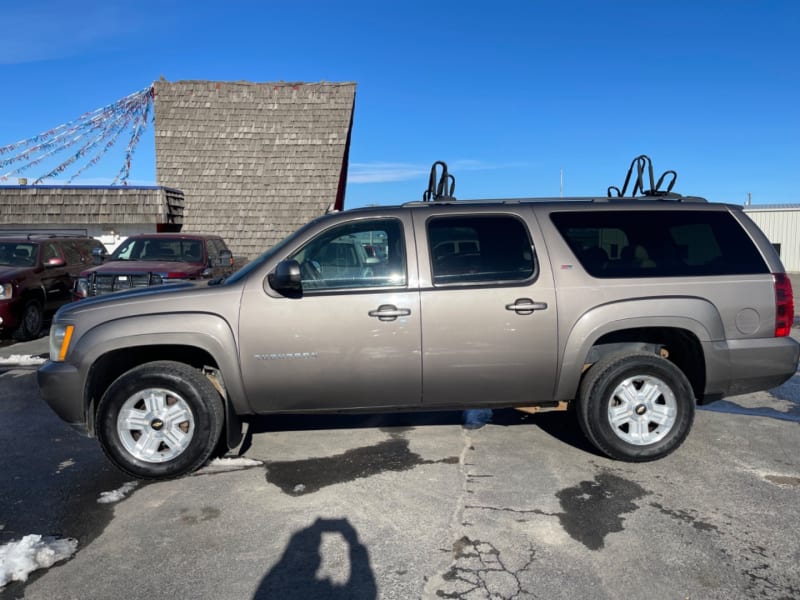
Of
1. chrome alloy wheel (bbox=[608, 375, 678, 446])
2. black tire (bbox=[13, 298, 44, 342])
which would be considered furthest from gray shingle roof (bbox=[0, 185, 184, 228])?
chrome alloy wheel (bbox=[608, 375, 678, 446])

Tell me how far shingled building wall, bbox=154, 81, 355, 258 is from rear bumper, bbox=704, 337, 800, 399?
1461cm

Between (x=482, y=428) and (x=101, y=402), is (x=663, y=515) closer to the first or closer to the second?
(x=482, y=428)

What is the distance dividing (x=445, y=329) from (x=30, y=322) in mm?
8690

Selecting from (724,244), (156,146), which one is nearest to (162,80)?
(156,146)

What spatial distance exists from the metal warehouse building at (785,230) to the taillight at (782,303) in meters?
26.2

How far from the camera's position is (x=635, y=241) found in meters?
4.54

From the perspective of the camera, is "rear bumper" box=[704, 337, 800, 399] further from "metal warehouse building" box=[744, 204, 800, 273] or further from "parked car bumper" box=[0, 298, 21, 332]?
"metal warehouse building" box=[744, 204, 800, 273]

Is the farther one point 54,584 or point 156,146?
point 156,146

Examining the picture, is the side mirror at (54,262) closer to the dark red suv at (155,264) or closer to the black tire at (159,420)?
the dark red suv at (155,264)

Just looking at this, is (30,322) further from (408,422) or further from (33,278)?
(408,422)

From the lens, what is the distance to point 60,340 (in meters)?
4.27

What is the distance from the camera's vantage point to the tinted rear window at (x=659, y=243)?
174 inches

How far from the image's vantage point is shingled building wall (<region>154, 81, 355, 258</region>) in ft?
58.8

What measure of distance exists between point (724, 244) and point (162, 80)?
62.8 ft
